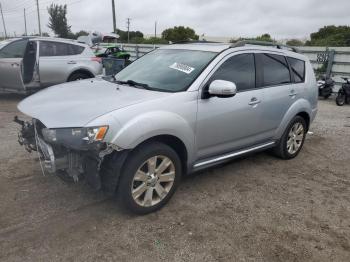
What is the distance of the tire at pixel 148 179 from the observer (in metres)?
3.25

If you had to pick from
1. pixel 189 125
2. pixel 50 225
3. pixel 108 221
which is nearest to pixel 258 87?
pixel 189 125

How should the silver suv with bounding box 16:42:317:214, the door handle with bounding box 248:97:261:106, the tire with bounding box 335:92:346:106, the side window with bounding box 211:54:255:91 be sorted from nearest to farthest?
the silver suv with bounding box 16:42:317:214 → the side window with bounding box 211:54:255:91 → the door handle with bounding box 248:97:261:106 → the tire with bounding box 335:92:346:106

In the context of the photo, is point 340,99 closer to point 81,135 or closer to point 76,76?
point 76,76

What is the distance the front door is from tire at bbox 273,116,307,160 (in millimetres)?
645

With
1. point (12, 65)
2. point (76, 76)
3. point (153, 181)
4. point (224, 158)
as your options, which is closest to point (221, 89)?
point (224, 158)

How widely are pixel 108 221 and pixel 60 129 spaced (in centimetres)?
102

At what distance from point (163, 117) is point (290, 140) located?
2753 mm

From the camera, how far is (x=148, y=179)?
345cm

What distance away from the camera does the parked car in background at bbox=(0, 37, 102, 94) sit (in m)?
8.58

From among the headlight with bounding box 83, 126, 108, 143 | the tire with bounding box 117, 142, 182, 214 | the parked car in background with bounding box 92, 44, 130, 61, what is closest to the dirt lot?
the tire with bounding box 117, 142, 182, 214

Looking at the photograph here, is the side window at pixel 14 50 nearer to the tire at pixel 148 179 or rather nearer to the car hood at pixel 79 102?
the car hood at pixel 79 102

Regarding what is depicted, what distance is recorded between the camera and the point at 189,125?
3635mm

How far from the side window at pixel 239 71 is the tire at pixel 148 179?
108cm

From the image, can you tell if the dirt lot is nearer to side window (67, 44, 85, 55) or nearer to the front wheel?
side window (67, 44, 85, 55)
